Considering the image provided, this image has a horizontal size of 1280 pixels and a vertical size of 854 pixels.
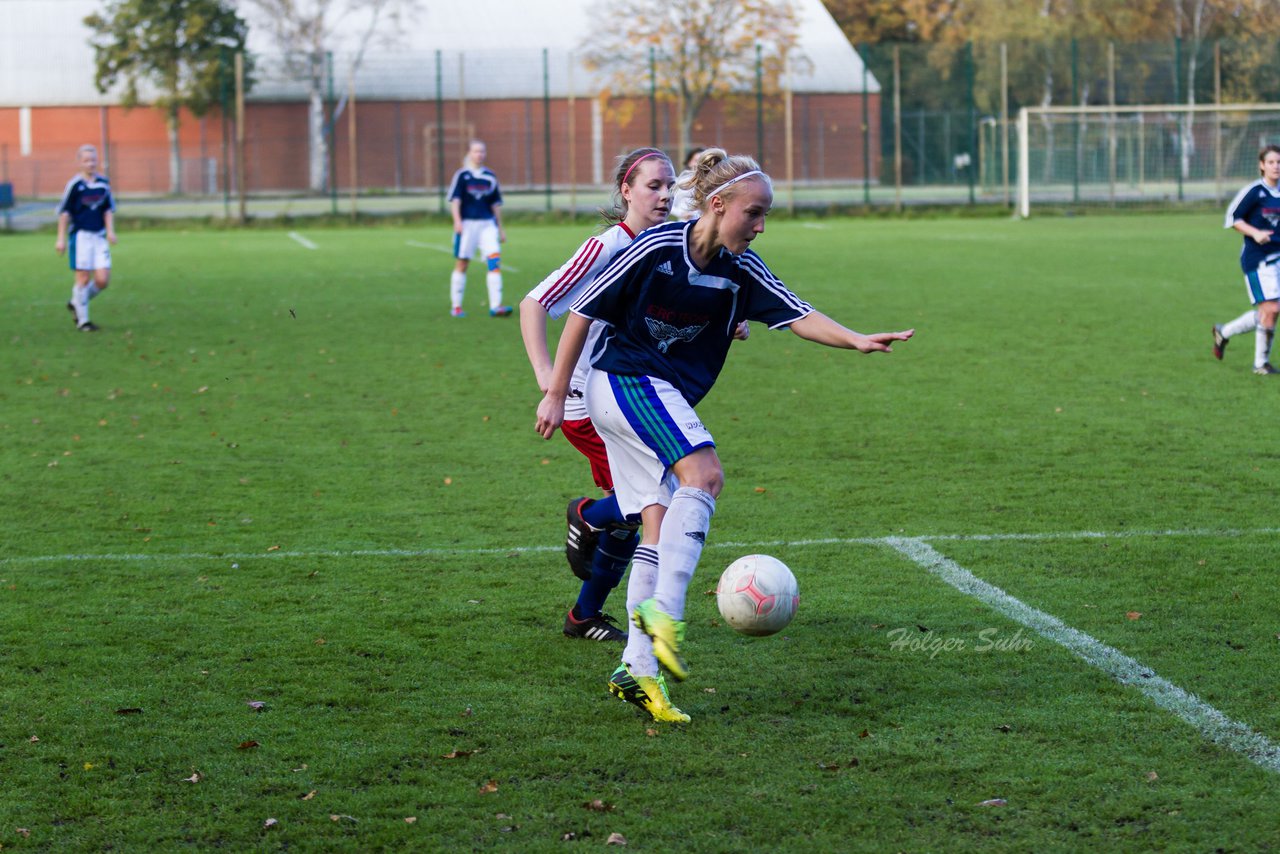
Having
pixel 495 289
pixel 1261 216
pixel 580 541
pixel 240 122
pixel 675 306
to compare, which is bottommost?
pixel 580 541

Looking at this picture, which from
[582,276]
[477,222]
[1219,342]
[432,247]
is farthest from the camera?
[432,247]

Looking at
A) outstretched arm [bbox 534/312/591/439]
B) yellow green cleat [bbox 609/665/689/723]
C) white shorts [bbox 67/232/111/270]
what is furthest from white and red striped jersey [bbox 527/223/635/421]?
white shorts [bbox 67/232/111/270]

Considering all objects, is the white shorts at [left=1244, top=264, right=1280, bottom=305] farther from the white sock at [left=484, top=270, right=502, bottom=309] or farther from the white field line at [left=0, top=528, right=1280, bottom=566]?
the white sock at [left=484, top=270, right=502, bottom=309]

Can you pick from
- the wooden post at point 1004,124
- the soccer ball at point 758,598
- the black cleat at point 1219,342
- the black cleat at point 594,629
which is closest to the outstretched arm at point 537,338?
the soccer ball at point 758,598

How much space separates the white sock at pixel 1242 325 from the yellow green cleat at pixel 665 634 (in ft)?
28.8

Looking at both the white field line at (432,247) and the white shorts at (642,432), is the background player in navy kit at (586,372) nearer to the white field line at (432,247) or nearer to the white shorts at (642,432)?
the white shorts at (642,432)

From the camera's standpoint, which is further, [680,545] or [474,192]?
[474,192]

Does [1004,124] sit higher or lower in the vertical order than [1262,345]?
higher

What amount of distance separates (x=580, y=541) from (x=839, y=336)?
1.29 metres

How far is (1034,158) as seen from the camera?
36.7 m

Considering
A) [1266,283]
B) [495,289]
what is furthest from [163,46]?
[1266,283]

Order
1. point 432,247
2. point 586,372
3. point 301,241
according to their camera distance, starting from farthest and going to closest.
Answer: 1. point 301,241
2. point 432,247
3. point 586,372

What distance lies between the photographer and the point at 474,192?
17.4 metres

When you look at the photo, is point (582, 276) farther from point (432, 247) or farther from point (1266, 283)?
point (432, 247)
